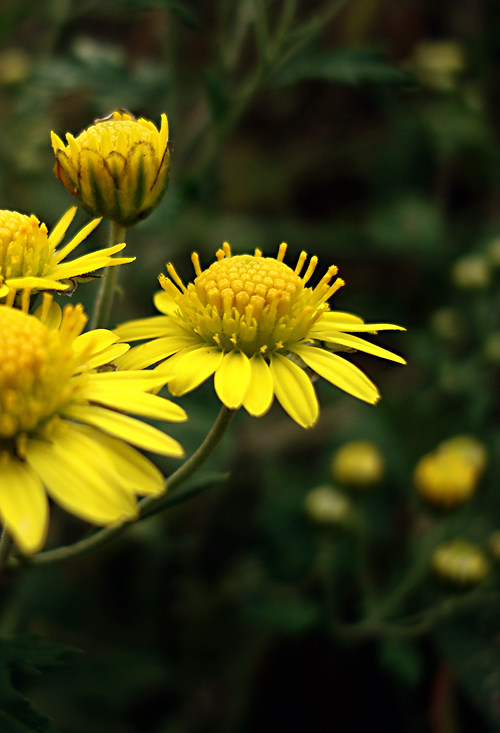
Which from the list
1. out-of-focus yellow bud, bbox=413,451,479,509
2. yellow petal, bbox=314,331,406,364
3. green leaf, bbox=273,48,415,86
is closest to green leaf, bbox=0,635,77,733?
yellow petal, bbox=314,331,406,364

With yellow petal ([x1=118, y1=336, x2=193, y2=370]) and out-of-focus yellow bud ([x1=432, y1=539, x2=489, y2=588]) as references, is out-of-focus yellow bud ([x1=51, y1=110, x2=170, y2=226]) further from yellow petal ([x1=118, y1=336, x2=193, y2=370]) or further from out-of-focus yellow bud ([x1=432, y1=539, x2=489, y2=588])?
out-of-focus yellow bud ([x1=432, y1=539, x2=489, y2=588])

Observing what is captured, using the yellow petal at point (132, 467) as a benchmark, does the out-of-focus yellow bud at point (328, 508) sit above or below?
below

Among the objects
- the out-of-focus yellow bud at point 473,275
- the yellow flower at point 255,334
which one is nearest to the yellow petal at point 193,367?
the yellow flower at point 255,334

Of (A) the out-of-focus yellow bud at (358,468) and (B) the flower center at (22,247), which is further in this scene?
(A) the out-of-focus yellow bud at (358,468)

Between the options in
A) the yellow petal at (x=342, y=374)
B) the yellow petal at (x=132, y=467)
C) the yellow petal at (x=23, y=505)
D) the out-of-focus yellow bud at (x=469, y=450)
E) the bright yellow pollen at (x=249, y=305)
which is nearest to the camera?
the yellow petal at (x=23, y=505)

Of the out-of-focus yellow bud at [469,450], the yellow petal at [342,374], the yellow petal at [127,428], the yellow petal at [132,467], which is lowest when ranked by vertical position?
the yellow petal at [132,467]

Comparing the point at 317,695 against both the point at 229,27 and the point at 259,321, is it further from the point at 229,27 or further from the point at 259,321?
the point at 229,27

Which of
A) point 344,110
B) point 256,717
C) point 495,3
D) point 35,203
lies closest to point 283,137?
point 344,110

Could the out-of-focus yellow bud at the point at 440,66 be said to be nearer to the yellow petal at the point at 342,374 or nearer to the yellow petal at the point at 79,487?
the yellow petal at the point at 342,374
